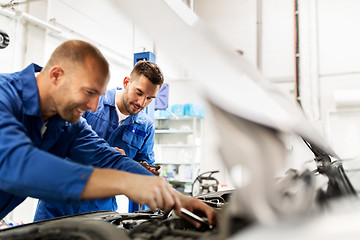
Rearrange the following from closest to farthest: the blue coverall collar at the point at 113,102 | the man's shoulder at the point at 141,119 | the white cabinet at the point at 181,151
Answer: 1. the blue coverall collar at the point at 113,102
2. the man's shoulder at the point at 141,119
3. the white cabinet at the point at 181,151

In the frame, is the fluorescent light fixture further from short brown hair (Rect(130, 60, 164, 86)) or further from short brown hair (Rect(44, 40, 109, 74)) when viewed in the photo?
short brown hair (Rect(130, 60, 164, 86))

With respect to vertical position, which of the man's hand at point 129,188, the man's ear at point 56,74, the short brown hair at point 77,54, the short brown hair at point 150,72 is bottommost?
the man's hand at point 129,188

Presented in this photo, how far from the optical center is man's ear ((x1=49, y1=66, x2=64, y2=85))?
1.05 m

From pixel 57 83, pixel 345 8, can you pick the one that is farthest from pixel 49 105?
pixel 345 8

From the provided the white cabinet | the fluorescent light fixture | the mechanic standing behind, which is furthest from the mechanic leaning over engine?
the white cabinet

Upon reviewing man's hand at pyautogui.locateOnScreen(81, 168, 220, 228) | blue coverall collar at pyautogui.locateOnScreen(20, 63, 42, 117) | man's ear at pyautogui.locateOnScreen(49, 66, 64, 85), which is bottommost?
man's hand at pyautogui.locateOnScreen(81, 168, 220, 228)

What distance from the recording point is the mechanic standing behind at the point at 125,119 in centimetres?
185

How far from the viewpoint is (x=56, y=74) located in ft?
3.46

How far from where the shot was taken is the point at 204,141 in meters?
6.34

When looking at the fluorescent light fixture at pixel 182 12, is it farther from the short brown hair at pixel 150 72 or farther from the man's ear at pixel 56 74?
the short brown hair at pixel 150 72

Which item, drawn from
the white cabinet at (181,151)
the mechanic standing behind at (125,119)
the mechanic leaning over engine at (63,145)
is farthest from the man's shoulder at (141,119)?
the white cabinet at (181,151)

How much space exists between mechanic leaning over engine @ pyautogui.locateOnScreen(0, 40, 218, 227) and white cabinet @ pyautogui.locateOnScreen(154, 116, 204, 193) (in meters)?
4.62

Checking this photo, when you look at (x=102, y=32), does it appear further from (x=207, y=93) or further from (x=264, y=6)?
(x=207, y=93)

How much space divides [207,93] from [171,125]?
19.4 feet
